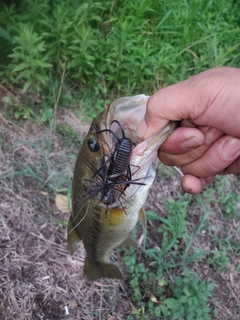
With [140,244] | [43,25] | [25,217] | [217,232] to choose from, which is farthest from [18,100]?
[217,232]

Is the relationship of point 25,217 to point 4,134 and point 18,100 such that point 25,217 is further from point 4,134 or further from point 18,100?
point 18,100

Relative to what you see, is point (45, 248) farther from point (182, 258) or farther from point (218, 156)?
point (218, 156)

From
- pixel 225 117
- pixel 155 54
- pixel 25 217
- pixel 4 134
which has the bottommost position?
pixel 25 217

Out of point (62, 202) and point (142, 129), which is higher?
point (142, 129)

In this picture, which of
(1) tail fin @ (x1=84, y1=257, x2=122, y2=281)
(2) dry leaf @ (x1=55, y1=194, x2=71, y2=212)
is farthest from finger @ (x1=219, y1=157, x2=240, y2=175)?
(2) dry leaf @ (x1=55, y1=194, x2=71, y2=212)

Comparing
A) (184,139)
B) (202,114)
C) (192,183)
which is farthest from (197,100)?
(192,183)
